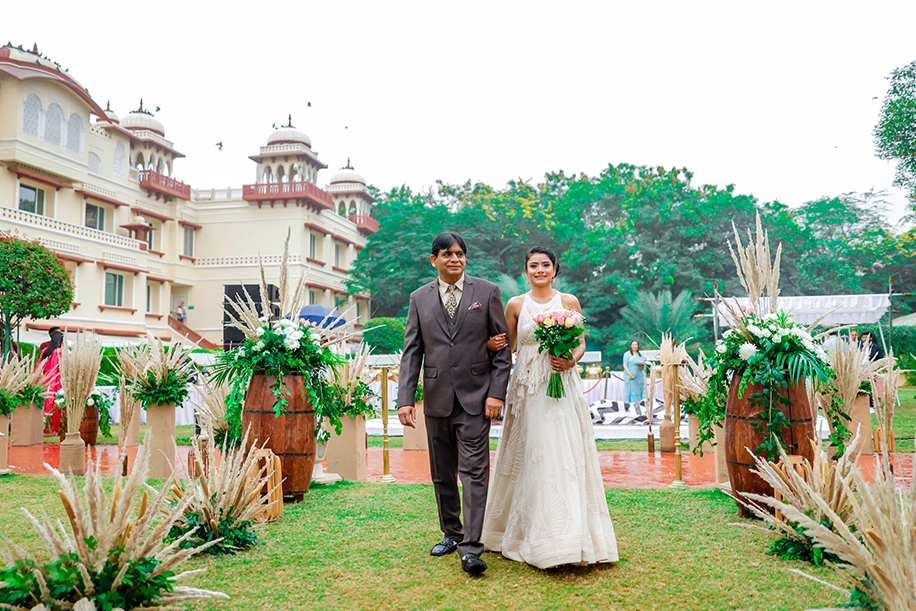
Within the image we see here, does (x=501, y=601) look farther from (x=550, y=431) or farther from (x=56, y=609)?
(x=56, y=609)

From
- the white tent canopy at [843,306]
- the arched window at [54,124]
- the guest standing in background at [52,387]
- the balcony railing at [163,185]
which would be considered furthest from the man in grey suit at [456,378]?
the balcony railing at [163,185]

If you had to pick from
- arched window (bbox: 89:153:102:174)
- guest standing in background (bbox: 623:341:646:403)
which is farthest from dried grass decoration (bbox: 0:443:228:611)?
arched window (bbox: 89:153:102:174)

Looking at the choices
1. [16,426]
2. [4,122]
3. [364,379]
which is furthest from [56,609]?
[4,122]

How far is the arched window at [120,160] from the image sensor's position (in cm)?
2883

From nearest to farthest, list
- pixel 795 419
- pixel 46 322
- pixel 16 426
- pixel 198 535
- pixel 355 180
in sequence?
pixel 198 535 < pixel 795 419 < pixel 16 426 < pixel 46 322 < pixel 355 180

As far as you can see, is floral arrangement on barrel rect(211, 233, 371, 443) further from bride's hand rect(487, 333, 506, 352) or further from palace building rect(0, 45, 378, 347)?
palace building rect(0, 45, 378, 347)

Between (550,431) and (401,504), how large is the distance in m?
2.12

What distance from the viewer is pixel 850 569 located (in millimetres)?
2562

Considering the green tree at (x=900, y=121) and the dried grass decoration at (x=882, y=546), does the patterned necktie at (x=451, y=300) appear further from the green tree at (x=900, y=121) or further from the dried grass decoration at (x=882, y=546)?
the green tree at (x=900, y=121)

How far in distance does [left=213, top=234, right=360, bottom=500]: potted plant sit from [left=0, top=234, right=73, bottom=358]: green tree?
465 inches

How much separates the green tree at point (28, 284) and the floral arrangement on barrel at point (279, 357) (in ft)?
38.6

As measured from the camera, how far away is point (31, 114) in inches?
938

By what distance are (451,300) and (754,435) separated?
218 cm

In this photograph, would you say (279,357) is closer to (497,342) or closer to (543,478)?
(497,342)
